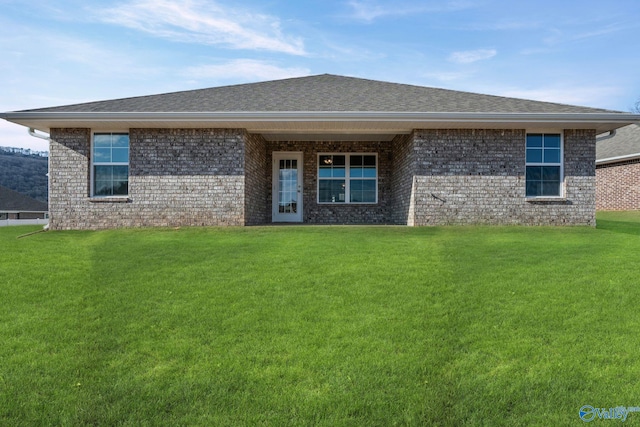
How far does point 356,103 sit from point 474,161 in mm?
3347

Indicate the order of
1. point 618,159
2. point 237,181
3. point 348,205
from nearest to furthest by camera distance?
point 237,181 → point 348,205 → point 618,159

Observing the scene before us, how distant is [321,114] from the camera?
40.4 feet

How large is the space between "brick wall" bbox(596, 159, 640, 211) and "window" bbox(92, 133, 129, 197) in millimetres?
18512

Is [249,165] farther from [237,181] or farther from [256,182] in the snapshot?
[256,182]

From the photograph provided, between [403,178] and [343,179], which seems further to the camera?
[343,179]

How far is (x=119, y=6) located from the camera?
10.8m

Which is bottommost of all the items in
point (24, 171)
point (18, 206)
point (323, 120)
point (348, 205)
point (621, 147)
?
point (18, 206)

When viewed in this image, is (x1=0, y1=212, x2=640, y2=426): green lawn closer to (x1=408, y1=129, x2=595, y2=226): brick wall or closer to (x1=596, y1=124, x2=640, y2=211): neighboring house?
(x1=408, y1=129, x2=595, y2=226): brick wall

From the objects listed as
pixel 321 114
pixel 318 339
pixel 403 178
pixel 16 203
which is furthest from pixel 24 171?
pixel 318 339

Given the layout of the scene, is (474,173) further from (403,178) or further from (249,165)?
(249,165)

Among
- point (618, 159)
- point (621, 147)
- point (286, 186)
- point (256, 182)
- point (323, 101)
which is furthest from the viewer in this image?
point (621, 147)

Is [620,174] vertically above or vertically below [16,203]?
above

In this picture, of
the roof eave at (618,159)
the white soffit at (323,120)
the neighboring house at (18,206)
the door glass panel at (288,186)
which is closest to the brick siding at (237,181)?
the white soffit at (323,120)

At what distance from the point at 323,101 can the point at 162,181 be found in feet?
15.2
